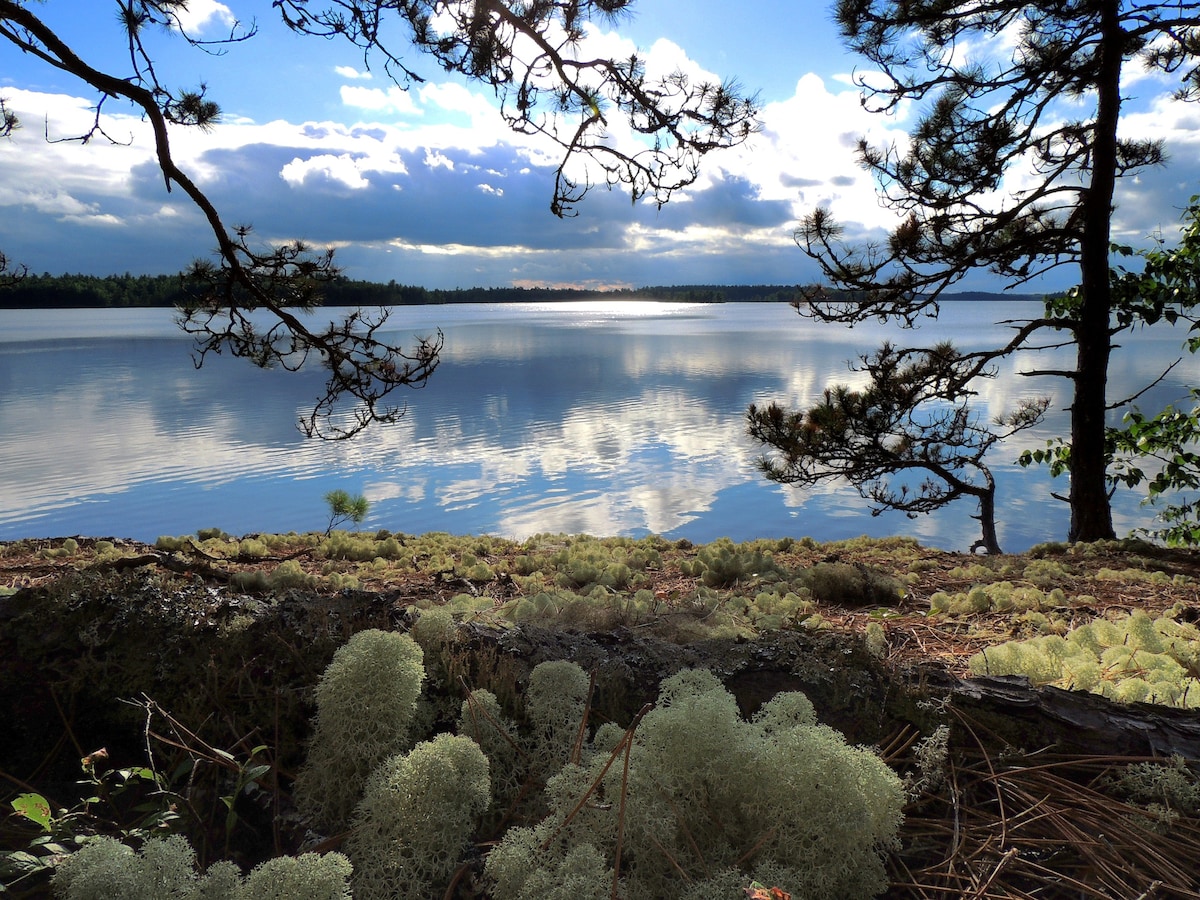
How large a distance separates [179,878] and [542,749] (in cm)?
74

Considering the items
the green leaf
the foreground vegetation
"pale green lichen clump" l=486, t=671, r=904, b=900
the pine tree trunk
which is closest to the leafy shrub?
the foreground vegetation

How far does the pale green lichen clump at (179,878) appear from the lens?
4.16 ft

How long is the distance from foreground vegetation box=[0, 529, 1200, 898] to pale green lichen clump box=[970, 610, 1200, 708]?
12 mm

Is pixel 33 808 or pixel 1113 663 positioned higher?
pixel 33 808

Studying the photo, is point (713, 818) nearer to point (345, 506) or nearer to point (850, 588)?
point (850, 588)

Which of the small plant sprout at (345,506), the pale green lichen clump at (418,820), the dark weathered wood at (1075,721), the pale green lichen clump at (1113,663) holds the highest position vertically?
the pale green lichen clump at (418,820)

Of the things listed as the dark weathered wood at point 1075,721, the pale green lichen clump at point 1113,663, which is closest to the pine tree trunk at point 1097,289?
the pale green lichen clump at point 1113,663

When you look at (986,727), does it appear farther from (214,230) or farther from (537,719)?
(214,230)

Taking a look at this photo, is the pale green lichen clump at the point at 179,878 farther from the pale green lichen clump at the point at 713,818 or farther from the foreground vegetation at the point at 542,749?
the pale green lichen clump at the point at 713,818

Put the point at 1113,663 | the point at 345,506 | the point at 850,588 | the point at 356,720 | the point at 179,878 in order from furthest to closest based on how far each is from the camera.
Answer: the point at 345,506
the point at 850,588
the point at 1113,663
the point at 356,720
the point at 179,878

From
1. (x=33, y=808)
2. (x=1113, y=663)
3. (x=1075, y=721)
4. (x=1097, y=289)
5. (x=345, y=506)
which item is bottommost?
(x=345, y=506)

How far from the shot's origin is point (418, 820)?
4.82 feet

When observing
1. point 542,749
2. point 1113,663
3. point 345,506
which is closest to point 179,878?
point 542,749

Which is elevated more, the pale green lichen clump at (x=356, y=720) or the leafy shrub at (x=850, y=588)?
the pale green lichen clump at (x=356, y=720)
